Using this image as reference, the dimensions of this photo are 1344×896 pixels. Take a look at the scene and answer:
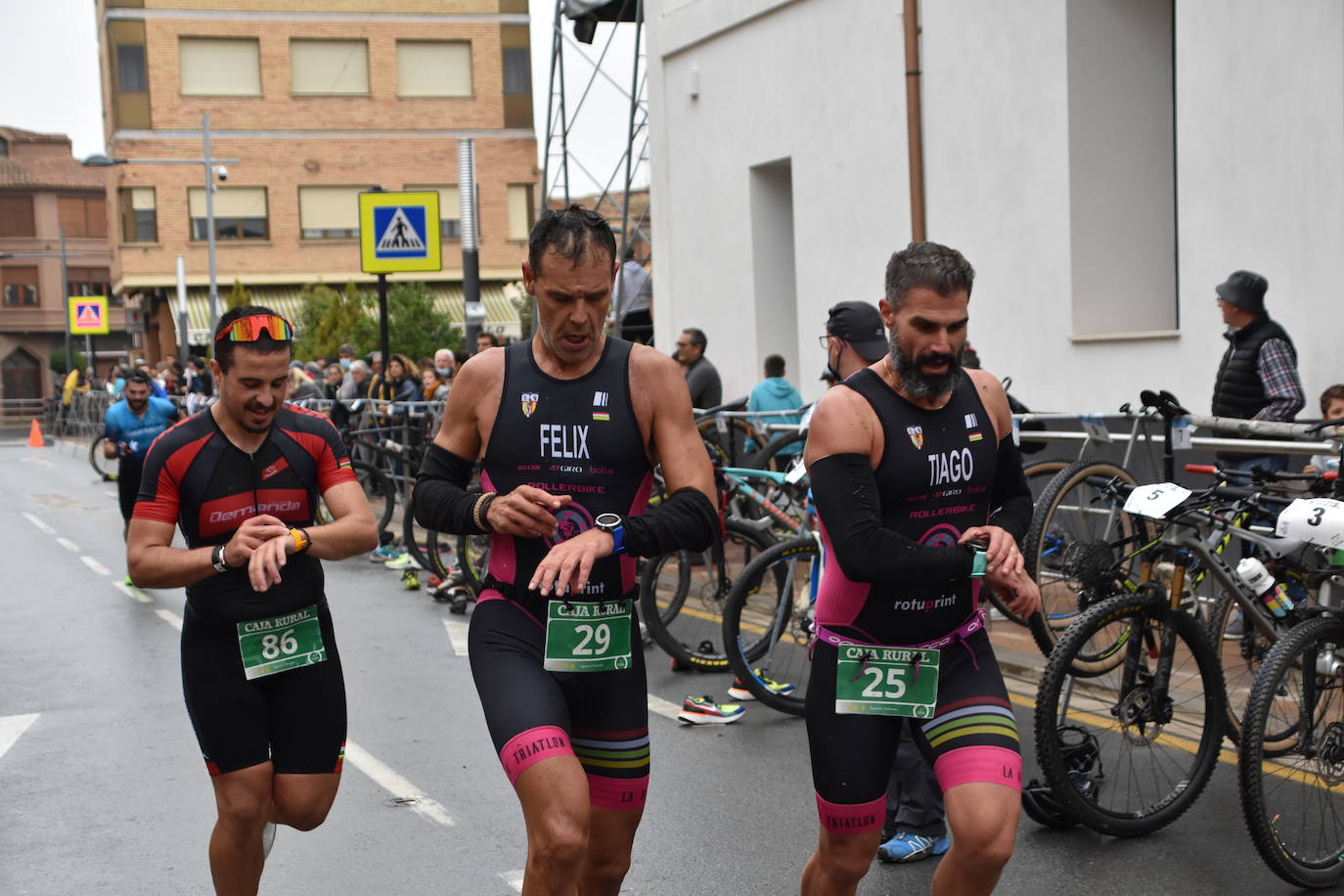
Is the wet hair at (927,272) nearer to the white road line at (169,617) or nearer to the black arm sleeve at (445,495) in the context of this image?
the black arm sleeve at (445,495)

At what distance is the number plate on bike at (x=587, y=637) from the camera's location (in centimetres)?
372

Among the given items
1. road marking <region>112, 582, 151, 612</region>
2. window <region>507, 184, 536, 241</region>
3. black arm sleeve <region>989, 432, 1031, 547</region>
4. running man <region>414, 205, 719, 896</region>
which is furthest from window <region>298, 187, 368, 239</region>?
black arm sleeve <region>989, 432, 1031, 547</region>

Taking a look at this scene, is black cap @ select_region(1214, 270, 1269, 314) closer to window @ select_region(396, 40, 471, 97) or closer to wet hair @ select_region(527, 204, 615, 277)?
wet hair @ select_region(527, 204, 615, 277)

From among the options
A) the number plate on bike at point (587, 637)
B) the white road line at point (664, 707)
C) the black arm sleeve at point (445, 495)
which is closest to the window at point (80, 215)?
the white road line at point (664, 707)

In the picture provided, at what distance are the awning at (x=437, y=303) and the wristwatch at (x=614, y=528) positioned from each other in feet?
140

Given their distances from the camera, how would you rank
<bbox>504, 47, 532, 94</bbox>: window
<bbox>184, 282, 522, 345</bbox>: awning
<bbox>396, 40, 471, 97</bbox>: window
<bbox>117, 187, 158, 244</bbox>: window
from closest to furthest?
1. <bbox>184, 282, 522, 345</bbox>: awning
2. <bbox>117, 187, 158, 244</bbox>: window
3. <bbox>396, 40, 471, 97</bbox>: window
4. <bbox>504, 47, 532, 94</bbox>: window

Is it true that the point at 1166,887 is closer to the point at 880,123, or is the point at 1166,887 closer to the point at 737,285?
the point at 880,123

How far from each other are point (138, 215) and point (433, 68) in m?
10.9

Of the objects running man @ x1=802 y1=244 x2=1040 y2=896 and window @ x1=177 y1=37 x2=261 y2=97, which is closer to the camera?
running man @ x1=802 y1=244 x2=1040 y2=896

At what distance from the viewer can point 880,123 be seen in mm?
14125

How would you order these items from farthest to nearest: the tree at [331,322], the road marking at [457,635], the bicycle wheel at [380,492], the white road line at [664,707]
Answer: the tree at [331,322], the bicycle wheel at [380,492], the road marking at [457,635], the white road line at [664,707]

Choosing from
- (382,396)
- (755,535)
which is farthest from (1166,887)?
(382,396)

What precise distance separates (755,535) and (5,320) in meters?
74.9

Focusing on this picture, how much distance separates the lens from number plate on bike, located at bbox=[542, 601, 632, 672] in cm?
372
